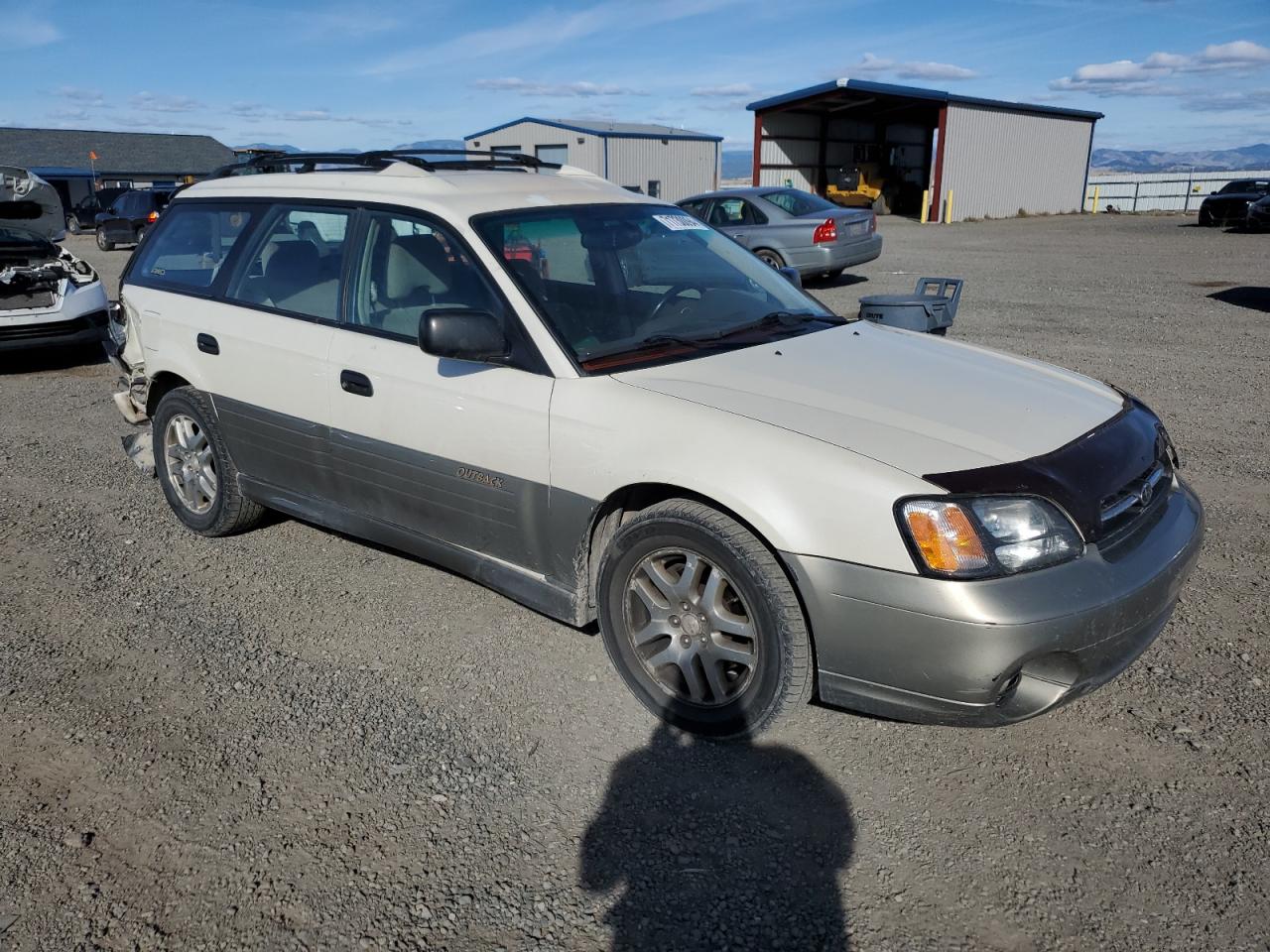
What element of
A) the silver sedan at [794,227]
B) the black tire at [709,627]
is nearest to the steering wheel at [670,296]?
the black tire at [709,627]

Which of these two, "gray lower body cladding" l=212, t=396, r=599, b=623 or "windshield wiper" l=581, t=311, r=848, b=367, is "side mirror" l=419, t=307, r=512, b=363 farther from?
"gray lower body cladding" l=212, t=396, r=599, b=623

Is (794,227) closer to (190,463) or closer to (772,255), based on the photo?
(772,255)

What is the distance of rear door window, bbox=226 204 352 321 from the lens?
415 centimetres

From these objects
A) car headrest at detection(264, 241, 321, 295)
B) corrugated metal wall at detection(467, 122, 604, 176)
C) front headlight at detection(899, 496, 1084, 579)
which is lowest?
front headlight at detection(899, 496, 1084, 579)

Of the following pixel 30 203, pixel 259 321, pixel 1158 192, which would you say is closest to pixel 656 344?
pixel 259 321

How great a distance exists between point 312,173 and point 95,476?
9.45ft

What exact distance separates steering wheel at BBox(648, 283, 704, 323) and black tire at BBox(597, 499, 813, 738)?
966mm

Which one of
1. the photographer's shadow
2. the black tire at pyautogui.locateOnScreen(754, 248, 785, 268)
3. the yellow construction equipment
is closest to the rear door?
the photographer's shadow

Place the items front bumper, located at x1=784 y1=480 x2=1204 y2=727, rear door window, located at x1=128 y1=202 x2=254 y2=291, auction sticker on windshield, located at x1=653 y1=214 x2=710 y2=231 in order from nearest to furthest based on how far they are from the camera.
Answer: front bumper, located at x1=784 y1=480 x2=1204 y2=727 < auction sticker on windshield, located at x1=653 y1=214 x2=710 y2=231 < rear door window, located at x1=128 y1=202 x2=254 y2=291

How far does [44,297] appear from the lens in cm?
956

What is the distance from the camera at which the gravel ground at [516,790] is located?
2.48 meters

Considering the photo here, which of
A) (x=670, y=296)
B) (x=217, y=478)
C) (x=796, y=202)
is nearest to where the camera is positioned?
(x=670, y=296)

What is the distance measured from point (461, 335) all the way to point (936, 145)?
111 ft

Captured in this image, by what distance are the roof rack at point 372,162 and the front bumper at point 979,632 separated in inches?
107
